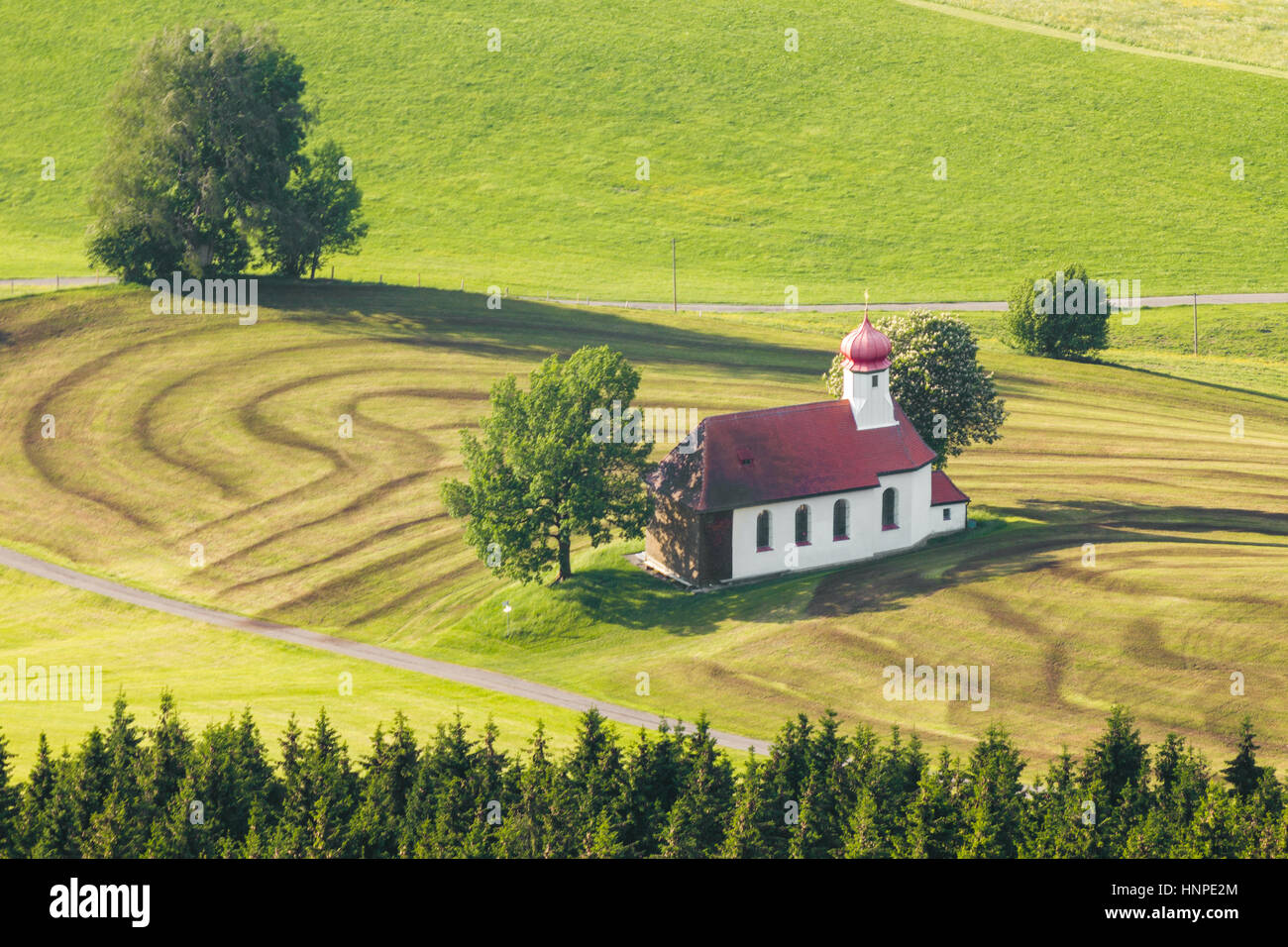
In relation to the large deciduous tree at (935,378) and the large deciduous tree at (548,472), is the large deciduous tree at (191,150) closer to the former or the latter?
the large deciduous tree at (548,472)

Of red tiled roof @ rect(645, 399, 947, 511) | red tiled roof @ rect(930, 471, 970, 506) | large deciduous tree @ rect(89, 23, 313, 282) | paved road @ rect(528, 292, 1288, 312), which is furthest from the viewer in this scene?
paved road @ rect(528, 292, 1288, 312)

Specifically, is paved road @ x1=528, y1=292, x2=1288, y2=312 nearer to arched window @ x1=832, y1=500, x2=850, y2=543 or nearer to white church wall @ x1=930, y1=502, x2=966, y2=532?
white church wall @ x1=930, y1=502, x2=966, y2=532

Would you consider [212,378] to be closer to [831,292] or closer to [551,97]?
[831,292]

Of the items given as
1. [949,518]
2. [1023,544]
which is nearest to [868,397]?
[949,518]

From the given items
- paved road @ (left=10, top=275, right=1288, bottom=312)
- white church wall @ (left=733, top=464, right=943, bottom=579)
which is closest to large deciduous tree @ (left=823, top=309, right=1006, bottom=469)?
white church wall @ (left=733, top=464, right=943, bottom=579)

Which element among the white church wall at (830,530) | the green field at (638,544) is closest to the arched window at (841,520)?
the white church wall at (830,530)

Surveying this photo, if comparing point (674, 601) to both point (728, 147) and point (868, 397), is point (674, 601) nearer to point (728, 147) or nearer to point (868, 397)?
point (868, 397)
